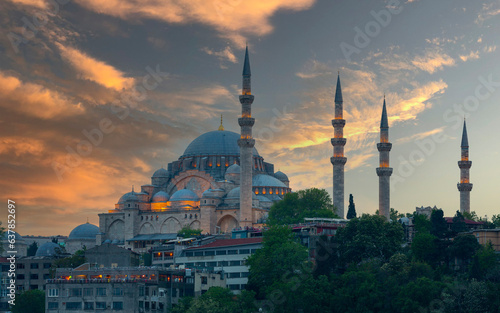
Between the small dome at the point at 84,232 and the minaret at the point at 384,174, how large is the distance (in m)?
38.1

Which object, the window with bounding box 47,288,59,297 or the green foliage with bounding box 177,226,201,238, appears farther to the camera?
the green foliage with bounding box 177,226,201,238

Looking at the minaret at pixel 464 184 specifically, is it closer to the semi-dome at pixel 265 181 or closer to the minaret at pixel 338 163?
the minaret at pixel 338 163

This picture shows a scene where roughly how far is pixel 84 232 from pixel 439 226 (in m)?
53.1

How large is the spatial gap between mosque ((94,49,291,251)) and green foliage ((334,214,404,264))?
23527 mm

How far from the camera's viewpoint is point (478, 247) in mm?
62938

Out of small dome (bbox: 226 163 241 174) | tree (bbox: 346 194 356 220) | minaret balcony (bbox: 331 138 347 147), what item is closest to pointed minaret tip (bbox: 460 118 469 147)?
minaret balcony (bbox: 331 138 347 147)

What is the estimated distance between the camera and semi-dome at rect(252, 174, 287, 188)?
10700cm

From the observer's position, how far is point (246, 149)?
89.4 meters

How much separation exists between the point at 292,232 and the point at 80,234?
42.3 metres

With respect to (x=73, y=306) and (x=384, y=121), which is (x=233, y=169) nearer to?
(x=384, y=121)

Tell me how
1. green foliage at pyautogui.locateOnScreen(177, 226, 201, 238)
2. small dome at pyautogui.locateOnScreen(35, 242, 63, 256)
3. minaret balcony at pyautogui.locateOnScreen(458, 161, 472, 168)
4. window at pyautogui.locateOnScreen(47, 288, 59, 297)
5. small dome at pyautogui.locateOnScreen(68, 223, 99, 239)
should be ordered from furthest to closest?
small dome at pyautogui.locateOnScreen(68, 223, 99, 239)
small dome at pyautogui.locateOnScreen(35, 242, 63, 256)
minaret balcony at pyautogui.locateOnScreen(458, 161, 472, 168)
green foliage at pyautogui.locateOnScreen(177, 226, 201, 238)
window at pyautogui.locateOnScreen(47, 288, 59, 297)

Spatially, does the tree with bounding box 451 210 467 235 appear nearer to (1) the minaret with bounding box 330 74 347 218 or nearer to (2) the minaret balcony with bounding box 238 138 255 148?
(1) the minaret with bounding box 330 74 347 218

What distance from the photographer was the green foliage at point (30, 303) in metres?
73.5

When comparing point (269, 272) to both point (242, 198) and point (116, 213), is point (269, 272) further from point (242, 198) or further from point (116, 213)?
point (116, 213)
